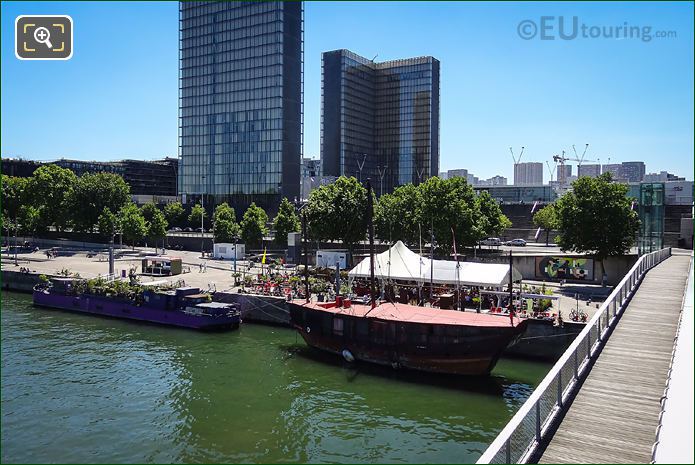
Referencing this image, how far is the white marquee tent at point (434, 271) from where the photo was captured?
139 feet

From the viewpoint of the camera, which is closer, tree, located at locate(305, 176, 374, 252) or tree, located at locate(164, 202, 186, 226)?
tree, located at locate(305, 176, 374, 252)

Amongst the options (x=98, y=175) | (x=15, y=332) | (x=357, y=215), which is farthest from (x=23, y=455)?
(x=98, y=175)

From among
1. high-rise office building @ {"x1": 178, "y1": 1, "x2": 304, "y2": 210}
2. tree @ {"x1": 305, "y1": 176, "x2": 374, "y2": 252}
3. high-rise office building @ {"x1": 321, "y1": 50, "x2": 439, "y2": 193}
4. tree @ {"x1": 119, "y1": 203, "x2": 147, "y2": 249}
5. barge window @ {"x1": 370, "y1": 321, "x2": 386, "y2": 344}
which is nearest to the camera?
barge window @ {"x1": 370, "y1": 321, "x2": 386, "y2": 344}

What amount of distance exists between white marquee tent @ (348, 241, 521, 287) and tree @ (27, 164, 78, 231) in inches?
3251

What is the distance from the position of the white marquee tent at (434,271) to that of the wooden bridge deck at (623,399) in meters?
15.2

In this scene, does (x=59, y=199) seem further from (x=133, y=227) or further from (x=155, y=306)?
(x=155, y=306)

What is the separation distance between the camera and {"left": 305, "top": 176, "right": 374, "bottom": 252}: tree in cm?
7019

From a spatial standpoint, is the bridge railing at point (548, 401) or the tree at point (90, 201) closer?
the bridge railing at point (548, 401)

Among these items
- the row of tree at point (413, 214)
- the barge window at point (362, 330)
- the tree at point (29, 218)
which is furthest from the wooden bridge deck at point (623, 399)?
the tree at point (29, 218)

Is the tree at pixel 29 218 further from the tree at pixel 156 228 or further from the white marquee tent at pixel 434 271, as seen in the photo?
the white marquee tent at pixel 434 271

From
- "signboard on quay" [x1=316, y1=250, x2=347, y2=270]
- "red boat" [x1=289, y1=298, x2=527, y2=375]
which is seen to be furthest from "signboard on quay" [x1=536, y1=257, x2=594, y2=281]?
"red boat" [x1=289, y1=298, x2=527, y2=375]

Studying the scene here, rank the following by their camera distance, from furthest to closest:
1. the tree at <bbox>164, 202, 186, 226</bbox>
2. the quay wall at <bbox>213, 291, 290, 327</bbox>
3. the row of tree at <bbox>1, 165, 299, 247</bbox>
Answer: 1. the tree at <bbox>164, 202, 186, 226</bbox>
2. the row of tree at <bbox>1, 165, 299, 247</bbox>
3. the quay wall at <bbox>213, 291, 290, 327</bbox>

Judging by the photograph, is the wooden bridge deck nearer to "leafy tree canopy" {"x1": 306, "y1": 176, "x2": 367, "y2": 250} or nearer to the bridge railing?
the bridge railing

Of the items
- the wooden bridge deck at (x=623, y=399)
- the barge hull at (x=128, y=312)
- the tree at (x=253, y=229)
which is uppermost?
the tree at (x=253, y=229)
